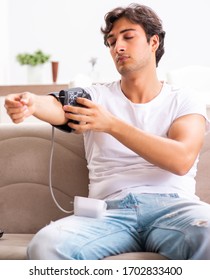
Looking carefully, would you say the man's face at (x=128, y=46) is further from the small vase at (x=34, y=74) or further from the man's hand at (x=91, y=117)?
the small vase at (x=34, y=74)

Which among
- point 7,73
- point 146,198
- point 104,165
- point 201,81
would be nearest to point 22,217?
point 104,165

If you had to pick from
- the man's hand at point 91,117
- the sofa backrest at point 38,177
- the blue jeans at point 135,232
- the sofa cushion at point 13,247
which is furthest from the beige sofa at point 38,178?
the man's hand at point 91,117

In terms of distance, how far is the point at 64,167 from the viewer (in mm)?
2371

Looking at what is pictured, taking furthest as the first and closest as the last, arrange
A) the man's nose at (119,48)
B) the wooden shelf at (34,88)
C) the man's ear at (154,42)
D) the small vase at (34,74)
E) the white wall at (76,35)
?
the white wall at (76,35), the small vase at (34,74), the wooden shelf at (34,88), the man's ear at (154,42), the man's nose at (119,48)

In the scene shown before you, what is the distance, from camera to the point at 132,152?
2.09 meters

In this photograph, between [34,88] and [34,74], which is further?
[34,74]

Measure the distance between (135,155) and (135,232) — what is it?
0.98 ft

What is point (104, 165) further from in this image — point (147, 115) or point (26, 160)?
point (26, 160)

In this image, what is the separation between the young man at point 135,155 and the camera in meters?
1.77

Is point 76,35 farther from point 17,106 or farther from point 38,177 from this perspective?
point 17,106

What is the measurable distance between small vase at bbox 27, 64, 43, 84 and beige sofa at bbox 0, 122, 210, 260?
10.1 feet

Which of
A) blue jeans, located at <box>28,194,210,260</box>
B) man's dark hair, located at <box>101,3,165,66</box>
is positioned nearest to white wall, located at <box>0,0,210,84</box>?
man's dark hair, located at <box>101,3,165,66</box>

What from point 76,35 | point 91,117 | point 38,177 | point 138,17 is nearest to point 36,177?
point 38,177

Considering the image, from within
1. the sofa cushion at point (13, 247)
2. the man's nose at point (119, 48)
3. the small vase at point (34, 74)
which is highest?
the man's nose at point (119, 48)
